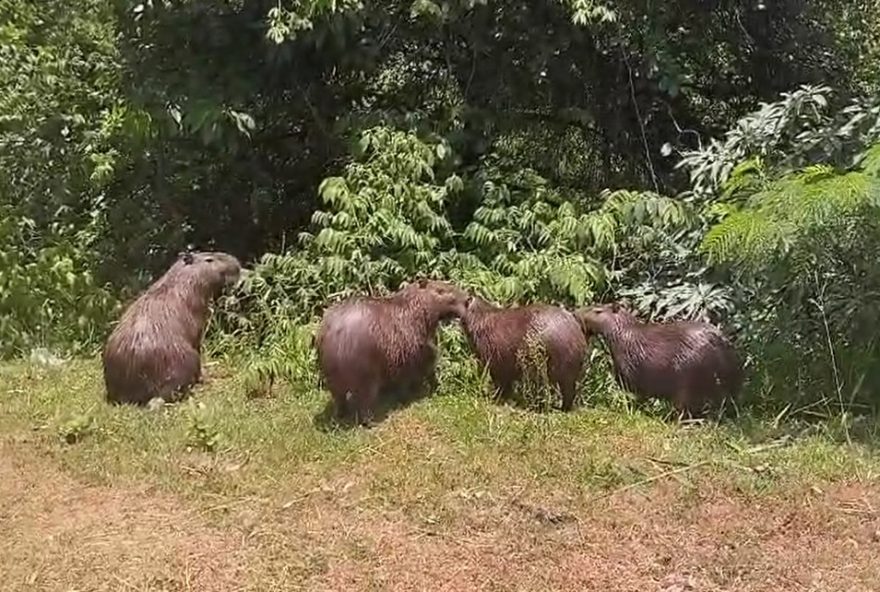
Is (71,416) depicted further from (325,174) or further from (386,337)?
(325,174)

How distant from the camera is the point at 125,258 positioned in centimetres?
780

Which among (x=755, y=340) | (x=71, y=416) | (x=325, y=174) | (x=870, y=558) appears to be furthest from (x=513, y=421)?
(x=325, y=174)

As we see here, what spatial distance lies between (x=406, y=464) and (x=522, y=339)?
36.5 inches

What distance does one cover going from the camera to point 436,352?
6.02 m

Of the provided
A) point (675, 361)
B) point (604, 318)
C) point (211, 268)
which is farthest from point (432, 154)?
point (675, 361)

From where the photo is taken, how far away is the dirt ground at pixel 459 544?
4.25m

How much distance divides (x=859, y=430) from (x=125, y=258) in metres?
4.68

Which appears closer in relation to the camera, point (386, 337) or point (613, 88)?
point (386, 337)

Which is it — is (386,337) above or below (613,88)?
below

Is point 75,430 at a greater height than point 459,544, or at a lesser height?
greater

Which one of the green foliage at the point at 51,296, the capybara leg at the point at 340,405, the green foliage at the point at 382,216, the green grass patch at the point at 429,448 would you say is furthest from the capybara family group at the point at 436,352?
the green foliage at the point at 51,296

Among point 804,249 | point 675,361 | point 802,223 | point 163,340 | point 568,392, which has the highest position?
point 802,223

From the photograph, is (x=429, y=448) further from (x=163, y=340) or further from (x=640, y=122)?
(x=640, y=122)

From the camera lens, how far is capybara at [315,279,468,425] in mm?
5570
